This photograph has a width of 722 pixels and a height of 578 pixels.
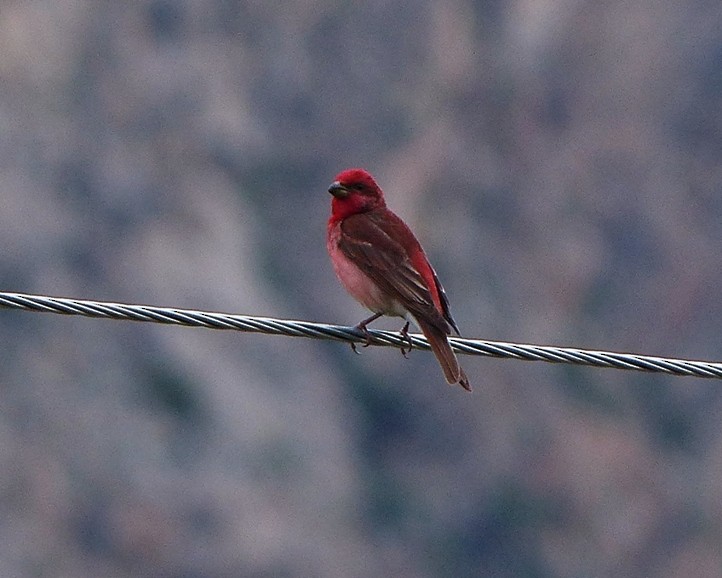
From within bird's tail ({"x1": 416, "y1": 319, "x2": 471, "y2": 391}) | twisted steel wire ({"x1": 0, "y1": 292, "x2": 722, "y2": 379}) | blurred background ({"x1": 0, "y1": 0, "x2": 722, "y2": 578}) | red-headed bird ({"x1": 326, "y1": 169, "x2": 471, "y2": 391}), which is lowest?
twisted steel wire ({"x1": 0, "y1": 292, "x2": 722, "y2": 379})

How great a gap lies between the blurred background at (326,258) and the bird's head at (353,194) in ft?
73.4

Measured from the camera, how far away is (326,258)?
40.1 meters

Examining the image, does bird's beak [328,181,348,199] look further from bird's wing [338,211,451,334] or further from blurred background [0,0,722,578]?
blurred background [0,0,722,578]

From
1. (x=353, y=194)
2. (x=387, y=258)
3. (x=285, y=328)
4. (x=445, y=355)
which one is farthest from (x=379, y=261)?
(x=285, y=328)

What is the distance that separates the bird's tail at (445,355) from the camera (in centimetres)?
877

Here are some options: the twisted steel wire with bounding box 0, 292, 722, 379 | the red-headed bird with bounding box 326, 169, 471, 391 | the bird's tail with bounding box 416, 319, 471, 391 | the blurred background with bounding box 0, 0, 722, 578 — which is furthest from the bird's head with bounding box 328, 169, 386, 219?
the blurred background with bounding box 0, 0, 722, 578

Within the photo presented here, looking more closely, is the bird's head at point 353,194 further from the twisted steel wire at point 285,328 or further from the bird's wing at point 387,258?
the twisted steel wire at point 285,328

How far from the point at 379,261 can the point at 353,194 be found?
0.83 m

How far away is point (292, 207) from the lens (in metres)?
41.6

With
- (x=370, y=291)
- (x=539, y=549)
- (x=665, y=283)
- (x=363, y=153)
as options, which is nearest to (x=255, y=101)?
(x=363, y=153)

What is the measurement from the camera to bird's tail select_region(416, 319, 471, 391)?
28.8 feet

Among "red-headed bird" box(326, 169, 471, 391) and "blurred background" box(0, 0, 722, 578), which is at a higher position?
"blurred background" box(0, 0, 722, 578)

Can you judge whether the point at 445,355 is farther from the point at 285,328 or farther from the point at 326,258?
the point at 326,258

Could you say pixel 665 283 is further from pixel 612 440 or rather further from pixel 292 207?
pixel 292 207
